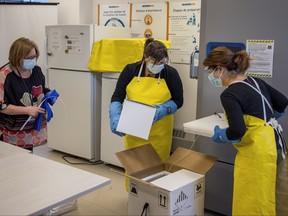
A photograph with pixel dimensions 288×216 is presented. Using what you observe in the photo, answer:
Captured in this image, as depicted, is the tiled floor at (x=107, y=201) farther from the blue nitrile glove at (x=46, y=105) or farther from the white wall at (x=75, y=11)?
the white wall at (x=75, y=11)

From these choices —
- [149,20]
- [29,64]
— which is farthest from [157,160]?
[149,20]

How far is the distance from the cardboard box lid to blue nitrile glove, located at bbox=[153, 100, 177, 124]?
22 cm

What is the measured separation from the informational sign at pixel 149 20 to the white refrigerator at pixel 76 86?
0.51 feet

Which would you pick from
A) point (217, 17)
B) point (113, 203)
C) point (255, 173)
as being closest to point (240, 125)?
point (255, 173)

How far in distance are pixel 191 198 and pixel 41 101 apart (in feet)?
4.01

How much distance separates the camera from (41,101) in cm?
256

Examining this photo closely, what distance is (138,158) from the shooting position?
8.14 feet

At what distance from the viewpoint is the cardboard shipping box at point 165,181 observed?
7.14ft

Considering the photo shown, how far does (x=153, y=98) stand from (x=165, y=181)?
0.69 m

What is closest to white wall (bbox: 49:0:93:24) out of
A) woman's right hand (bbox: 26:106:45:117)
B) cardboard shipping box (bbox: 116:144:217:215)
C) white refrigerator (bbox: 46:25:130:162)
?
white refrigerator (bbox: 46:25:130:162)

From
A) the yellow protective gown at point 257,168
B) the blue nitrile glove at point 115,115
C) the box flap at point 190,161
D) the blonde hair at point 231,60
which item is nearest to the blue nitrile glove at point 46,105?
the blue nitrile glove at point 115,115

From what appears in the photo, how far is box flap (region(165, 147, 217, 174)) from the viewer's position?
2391 mm

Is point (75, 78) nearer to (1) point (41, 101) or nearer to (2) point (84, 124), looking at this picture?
(2) point (84, 124)

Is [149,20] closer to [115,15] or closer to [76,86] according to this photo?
[115,15]
